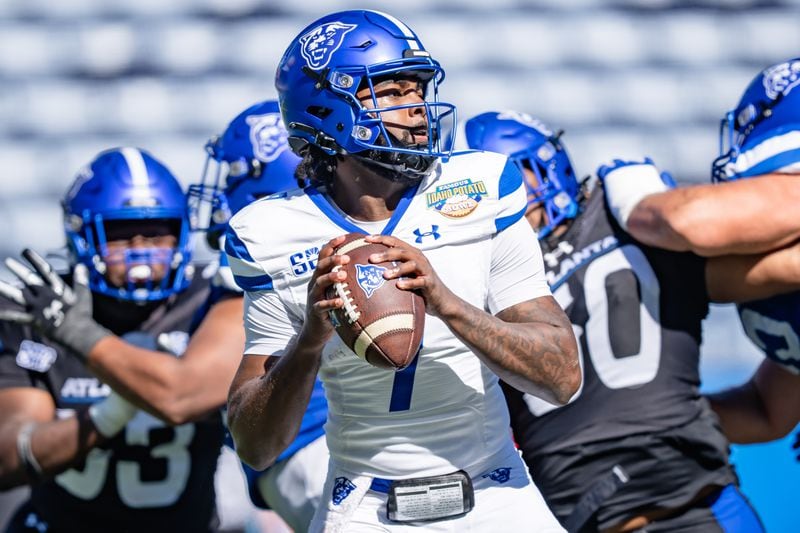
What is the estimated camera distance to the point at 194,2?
22.1 ft

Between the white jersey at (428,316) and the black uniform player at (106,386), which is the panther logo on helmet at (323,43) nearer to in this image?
the white jersey at (428,316)

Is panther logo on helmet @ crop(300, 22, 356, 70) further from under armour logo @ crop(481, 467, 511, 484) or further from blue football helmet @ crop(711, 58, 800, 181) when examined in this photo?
blue football helmet @ crop(711, 58, 800, 181)

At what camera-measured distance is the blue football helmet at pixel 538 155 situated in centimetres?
292

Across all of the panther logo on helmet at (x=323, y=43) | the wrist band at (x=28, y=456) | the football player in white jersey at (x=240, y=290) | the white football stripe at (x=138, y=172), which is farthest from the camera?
the white football stripe at (x=138, y=172)

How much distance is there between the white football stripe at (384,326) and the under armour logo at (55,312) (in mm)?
1512

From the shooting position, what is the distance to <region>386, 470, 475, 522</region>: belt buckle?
1997 millimetres

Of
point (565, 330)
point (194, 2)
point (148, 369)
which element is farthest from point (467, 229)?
point (194, 2)

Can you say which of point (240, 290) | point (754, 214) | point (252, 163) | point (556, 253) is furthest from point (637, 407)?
point (252, 163)

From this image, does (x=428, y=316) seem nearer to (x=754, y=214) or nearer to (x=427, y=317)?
(x=427, y=317)

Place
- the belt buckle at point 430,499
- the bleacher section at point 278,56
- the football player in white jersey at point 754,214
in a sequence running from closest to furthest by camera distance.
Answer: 1. the belt buckle at point 430,499
2. the football player in white jersey at point 754,214
3. the bleacher section at point 278,56

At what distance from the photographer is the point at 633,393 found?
2781mm

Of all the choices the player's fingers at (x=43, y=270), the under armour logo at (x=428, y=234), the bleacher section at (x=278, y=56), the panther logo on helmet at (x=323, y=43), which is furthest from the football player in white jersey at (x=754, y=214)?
the bleacher section at (x=278, y=56)

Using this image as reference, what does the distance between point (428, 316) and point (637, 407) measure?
942 millimetres

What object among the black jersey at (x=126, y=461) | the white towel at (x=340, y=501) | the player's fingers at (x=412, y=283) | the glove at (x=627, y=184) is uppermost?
the player's fingers at (x=412, y=283)
